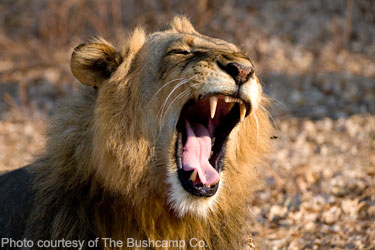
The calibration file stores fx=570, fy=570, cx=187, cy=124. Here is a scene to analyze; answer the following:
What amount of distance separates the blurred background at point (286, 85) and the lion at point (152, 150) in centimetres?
114

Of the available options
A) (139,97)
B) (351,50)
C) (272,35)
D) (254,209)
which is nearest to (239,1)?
(272,35)

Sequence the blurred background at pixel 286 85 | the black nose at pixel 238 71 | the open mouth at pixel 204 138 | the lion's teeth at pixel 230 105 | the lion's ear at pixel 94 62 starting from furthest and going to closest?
the blurred background at pixel 286 85, the lion's teeth at pixel 230 105, the lion's ear at pixel 94 62, the open mouth at pixel 204 138, the black nose at pixel 238 71

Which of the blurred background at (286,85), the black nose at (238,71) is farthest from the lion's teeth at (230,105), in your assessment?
the blurred background at (286,85)

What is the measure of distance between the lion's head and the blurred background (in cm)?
112

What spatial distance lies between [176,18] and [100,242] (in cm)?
180

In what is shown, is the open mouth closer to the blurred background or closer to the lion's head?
the lion's head

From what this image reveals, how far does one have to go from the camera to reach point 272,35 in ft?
40.4

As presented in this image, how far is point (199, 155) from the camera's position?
11.9 feet

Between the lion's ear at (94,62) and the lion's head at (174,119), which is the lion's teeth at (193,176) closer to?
the lion's head at (174,119)

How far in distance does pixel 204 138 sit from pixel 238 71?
61 centimetres

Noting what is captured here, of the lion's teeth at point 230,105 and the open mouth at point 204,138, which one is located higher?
the lion's teeth at point 230,105

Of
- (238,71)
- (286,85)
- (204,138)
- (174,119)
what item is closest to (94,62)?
(174,119)

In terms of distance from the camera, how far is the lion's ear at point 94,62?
3.66m

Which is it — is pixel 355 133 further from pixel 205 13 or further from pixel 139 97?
pixel 139 97
